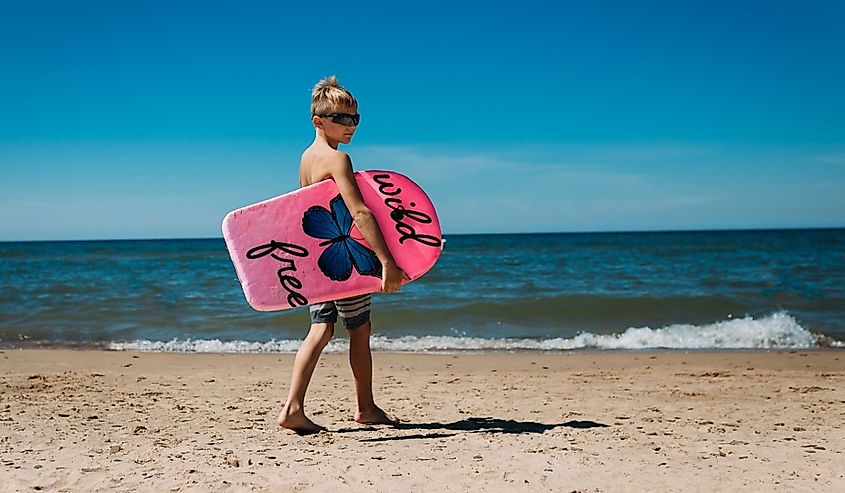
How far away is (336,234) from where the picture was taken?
397 centimetres

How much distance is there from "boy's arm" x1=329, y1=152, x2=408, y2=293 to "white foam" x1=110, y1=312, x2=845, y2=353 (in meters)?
5.18

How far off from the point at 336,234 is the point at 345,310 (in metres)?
0.39

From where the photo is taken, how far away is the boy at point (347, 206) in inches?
152

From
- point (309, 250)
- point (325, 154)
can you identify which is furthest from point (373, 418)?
point (325, 154)

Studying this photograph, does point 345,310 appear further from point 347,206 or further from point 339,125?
point 339,125

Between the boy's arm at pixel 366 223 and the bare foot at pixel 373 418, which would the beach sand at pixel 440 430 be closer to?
the bare foot at pixel 373 418

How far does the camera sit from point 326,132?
398 cm

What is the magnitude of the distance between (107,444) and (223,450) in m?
0.63

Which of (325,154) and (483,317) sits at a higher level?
(325,154)

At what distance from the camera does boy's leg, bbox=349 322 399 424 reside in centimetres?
418

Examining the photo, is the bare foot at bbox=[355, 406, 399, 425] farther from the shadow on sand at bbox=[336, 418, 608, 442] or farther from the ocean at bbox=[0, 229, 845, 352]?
the ocean at bbox=[0, 229, 845, 352]

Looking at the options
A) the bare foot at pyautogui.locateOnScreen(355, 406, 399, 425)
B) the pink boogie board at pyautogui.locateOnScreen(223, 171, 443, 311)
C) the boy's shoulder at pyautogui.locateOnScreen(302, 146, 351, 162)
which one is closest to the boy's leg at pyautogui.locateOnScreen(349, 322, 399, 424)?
the bare foot at pyautogui.locateOnScreen(355, 406, 399, 425)

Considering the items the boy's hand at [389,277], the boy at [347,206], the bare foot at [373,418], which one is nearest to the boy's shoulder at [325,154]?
the boy at [347,206]

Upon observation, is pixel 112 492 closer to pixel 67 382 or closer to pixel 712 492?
pixel 712 492
